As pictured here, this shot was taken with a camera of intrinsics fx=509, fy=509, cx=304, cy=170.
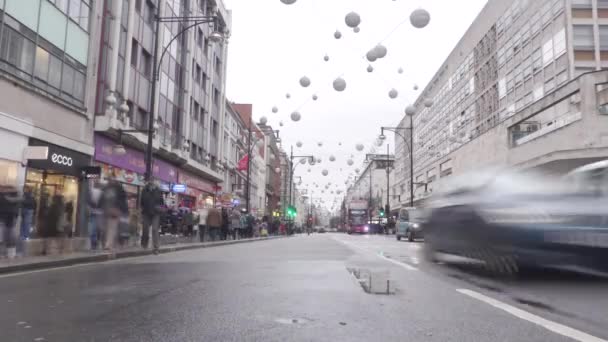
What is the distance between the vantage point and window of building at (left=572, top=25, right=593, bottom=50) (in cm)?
3488

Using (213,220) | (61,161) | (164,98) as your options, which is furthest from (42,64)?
(164,98)

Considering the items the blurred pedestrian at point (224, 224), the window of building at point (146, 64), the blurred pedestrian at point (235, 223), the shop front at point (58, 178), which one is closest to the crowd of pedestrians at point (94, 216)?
the shop front at point (58, 178)

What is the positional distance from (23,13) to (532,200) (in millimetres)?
17089

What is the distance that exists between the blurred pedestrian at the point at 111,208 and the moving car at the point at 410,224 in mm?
18456

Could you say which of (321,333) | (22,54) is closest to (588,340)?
(321,333)

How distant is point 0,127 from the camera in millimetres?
15961

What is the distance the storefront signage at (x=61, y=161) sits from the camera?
719 inches

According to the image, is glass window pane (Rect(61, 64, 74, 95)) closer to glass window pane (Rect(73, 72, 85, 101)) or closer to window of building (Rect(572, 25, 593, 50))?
glass window pane (Rect(73, 72, 85, 101))

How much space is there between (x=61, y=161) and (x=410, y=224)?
18.7 metres

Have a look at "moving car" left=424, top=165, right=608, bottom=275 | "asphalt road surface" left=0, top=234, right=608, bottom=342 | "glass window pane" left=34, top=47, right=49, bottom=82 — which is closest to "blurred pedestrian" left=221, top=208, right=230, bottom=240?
"glass window pane" left=34, top=47, right=49, bottom=82

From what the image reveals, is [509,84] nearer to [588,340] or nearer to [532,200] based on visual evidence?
[532,200]

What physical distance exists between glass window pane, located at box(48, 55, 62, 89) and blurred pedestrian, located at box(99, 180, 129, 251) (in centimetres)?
833

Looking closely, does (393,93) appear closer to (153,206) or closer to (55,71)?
(153,206)

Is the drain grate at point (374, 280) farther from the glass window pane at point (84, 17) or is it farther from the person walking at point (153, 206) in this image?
the glass window pane at point (84, 17)
